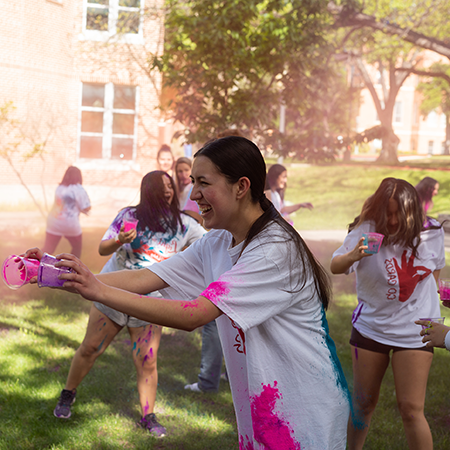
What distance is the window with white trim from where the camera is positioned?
1300cm

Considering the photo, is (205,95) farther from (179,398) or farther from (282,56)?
(179,398)

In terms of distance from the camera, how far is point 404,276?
10.8 ft

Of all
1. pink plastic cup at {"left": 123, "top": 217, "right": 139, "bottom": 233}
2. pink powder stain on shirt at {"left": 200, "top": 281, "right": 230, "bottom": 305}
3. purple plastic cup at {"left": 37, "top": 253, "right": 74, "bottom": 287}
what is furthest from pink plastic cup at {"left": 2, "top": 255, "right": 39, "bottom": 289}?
pink plastic cup at {"left": 123, "top": 217, "right": 139, "bottom": 233}

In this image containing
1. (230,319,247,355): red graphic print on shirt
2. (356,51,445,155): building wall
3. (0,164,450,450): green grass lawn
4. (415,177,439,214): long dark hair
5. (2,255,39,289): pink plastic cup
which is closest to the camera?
(2,255,39,289): pink plastic cup

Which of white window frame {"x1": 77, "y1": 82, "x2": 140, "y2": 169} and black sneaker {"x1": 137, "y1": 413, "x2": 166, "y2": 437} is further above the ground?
white window frame {"x1": 77, "y1": 82, "x2": 140, "y2": 169}

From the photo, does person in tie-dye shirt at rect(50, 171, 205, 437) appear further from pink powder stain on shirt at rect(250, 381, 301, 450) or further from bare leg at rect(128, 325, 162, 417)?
pink powder stain on shirt at rect(250, 381, 301, 450)

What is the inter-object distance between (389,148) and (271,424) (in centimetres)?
1419

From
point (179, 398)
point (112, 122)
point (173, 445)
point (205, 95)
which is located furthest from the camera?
point (112, 122)

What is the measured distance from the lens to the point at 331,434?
185 centimetres

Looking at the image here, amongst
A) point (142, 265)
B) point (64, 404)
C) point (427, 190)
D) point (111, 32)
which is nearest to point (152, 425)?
point (64, 404)

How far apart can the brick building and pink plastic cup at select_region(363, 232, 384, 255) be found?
838 cm

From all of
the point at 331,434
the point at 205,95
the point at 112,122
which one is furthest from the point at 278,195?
the point at 112,122

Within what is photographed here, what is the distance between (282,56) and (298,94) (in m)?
1.34

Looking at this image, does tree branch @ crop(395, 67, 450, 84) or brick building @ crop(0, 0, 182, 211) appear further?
tree branch @ crop(395, 67, 450, 84)
